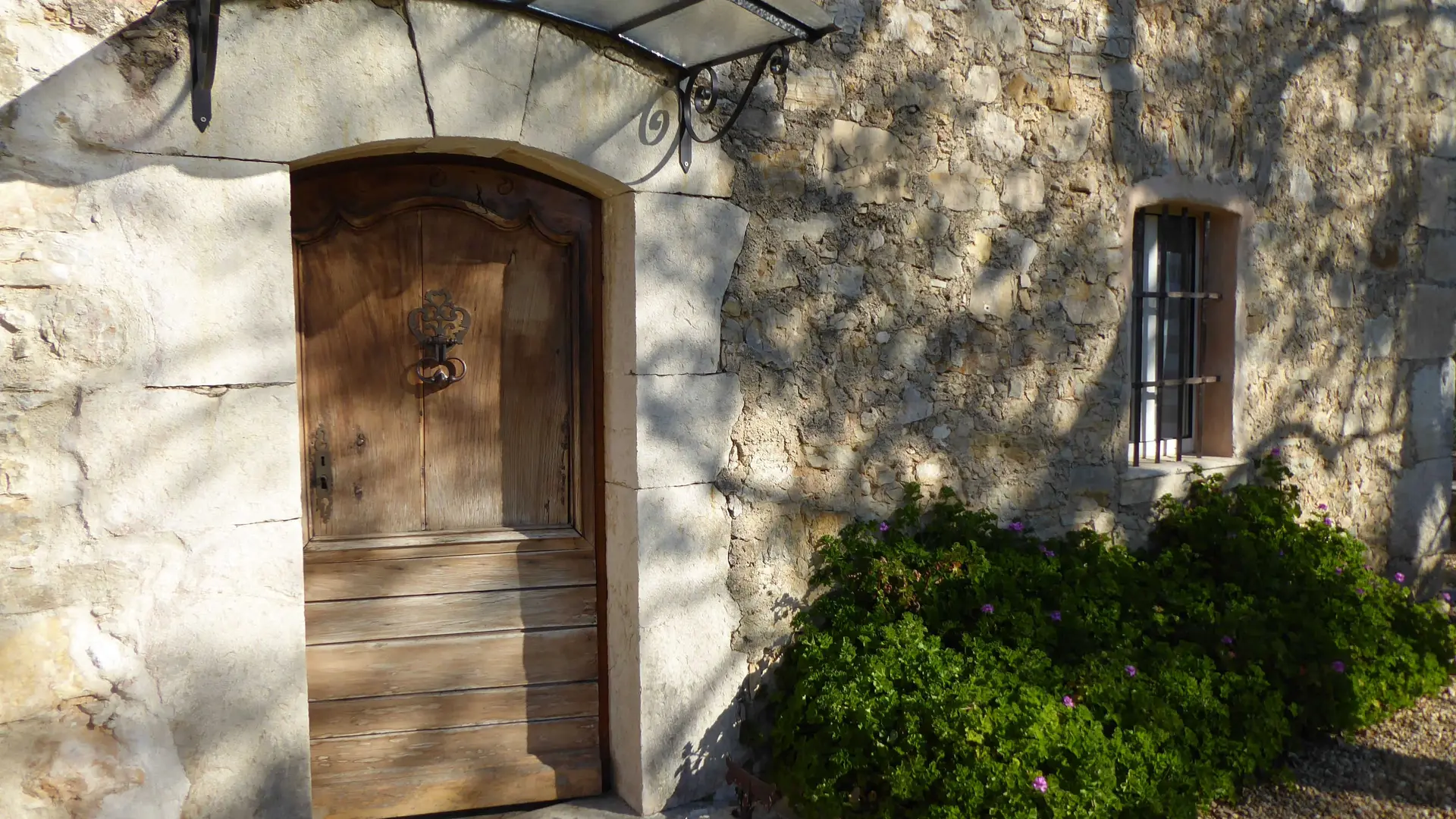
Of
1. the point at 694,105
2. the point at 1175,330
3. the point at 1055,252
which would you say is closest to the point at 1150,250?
the point at 1175,330

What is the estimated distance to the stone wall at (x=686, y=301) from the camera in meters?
2.42

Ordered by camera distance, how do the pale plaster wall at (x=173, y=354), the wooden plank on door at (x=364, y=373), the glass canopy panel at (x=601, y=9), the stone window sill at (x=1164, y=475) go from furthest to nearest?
the stone window sill at (x=1164, y=475), the wooden plank on door at (x=364, y=373), the glass canopy panel at (x=601, y=9), the pale plaster wall at (x=173, y=354)

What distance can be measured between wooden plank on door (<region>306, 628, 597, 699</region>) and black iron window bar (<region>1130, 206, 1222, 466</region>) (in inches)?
107

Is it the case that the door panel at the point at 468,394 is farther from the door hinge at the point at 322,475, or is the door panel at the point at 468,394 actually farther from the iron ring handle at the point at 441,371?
the door hinge at the point at 322,475

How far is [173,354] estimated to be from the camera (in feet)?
8.20

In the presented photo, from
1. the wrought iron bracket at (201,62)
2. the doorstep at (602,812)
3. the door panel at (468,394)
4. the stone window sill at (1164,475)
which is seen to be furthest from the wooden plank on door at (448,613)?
the stone window sill at (1164,475)

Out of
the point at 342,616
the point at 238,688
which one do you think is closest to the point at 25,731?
the point at 238,688

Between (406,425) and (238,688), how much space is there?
0.86m

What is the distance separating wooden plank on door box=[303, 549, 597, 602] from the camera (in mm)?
3039

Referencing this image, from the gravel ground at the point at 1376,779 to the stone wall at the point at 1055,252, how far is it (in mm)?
1103

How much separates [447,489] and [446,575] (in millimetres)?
257

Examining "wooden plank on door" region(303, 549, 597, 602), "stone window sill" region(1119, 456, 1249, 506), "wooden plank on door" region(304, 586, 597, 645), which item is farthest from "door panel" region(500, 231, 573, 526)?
"stone window sill" region(1119, 456, 1249, 506)

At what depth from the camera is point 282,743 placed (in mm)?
2662

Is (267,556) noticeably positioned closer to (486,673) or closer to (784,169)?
(486,673)
